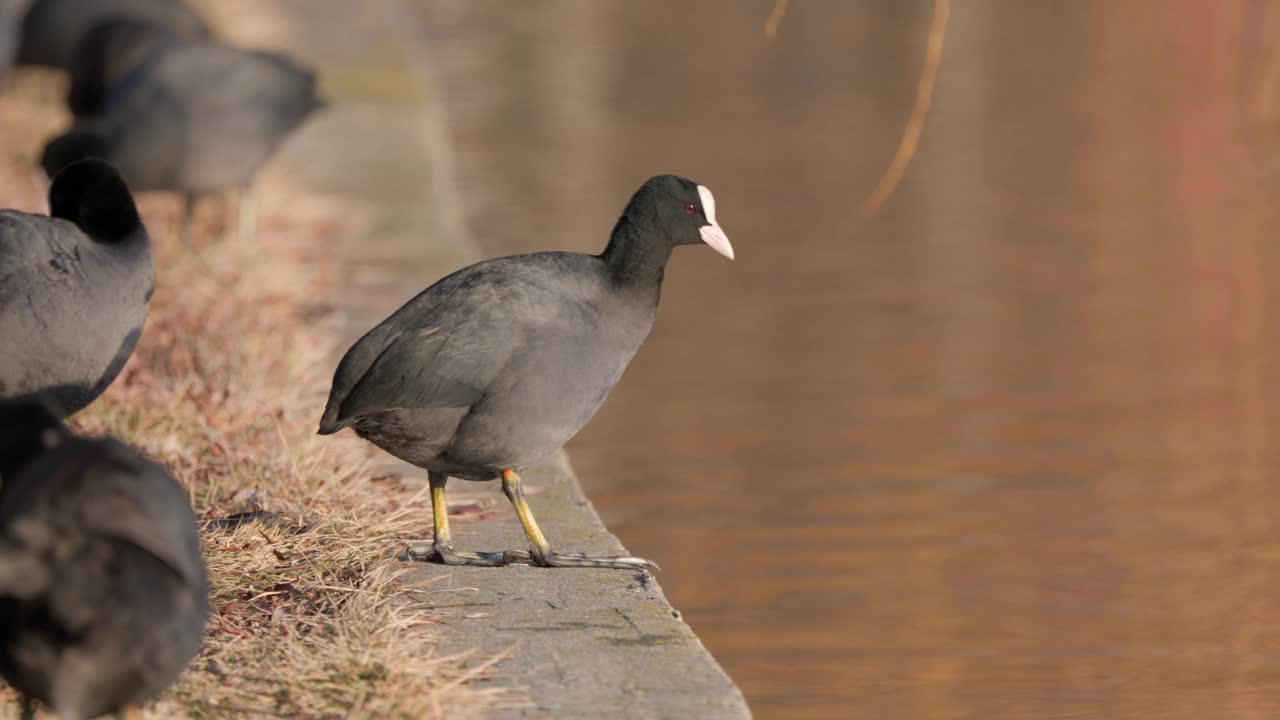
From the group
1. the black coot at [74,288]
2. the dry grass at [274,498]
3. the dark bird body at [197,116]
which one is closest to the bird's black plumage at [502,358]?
the dry grass at [274,498]

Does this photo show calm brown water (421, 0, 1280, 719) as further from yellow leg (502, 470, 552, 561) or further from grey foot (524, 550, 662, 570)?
yellow leg (502, 470, 552, 561)

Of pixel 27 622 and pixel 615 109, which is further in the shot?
pixel 615 109

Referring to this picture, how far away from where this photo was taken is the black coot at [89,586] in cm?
445

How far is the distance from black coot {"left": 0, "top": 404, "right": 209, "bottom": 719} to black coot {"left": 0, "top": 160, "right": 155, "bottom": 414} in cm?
174

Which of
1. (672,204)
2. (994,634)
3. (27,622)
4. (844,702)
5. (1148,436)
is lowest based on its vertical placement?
(27,622)

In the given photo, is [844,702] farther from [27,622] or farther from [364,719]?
[27,622]

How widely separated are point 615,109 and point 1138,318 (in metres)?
8.07

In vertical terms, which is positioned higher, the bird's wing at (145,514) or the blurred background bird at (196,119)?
the blurred background bird at (196,119)

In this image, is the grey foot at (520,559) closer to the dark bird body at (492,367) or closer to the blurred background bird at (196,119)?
the dark bird body at (492,367)

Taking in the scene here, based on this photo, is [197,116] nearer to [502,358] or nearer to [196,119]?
[196,119]

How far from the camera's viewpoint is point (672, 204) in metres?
6.44

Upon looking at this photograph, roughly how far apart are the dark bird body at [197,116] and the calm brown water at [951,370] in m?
1.79

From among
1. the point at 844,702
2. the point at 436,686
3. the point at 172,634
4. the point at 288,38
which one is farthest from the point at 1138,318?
the point at 288,38

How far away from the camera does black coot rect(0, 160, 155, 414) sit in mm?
6301
